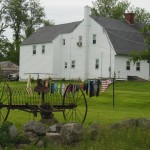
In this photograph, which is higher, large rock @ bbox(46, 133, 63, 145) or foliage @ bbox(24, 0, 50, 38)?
foliage @ bbox(24, 0, 50, 38)

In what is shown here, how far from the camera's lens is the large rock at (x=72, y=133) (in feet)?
47.0

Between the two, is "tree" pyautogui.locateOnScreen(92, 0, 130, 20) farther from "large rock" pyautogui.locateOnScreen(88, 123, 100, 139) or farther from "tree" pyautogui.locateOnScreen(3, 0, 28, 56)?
"large rock" pyautogui.locateOnScreen(88, 123, 100, 139)

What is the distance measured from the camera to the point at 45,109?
58.4 ft

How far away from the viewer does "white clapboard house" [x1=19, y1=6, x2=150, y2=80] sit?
58938 mm

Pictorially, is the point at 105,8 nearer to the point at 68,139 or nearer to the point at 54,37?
the point at 54,37

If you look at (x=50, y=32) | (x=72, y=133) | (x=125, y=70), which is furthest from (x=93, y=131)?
(x=50, y=32)

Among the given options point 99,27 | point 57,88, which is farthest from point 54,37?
point 57,88

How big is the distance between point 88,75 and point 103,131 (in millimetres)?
46619

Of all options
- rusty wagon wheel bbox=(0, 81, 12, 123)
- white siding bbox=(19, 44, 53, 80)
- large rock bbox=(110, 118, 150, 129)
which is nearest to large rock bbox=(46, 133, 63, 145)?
large rock bbox=(110, 118, 150, 129)

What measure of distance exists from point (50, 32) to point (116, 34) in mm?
12449

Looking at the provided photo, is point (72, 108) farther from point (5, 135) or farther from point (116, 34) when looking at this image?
point (116, 34)

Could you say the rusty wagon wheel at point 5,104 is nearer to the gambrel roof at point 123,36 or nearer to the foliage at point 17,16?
the gambrel roof at point 123,36

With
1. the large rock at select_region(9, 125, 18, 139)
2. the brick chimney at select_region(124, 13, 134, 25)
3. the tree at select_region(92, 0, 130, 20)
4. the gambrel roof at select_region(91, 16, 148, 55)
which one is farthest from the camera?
the tree at select_region(92, 0, 130, 20)

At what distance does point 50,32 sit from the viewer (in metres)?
69.9
